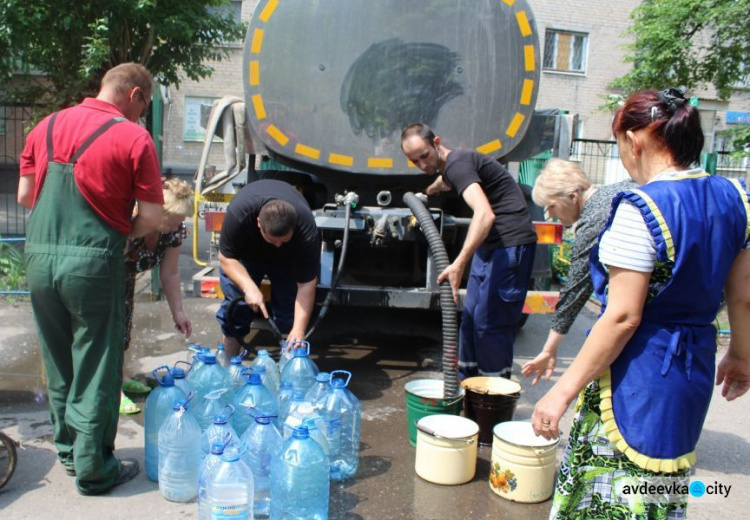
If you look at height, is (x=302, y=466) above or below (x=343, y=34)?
below

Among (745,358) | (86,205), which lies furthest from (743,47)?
(86,205)

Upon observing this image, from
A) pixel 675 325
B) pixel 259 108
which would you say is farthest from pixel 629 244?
pixel 259 108

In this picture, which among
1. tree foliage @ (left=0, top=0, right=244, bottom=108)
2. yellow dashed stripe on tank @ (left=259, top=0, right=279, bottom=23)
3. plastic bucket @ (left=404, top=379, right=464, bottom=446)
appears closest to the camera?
plastic bucket @ (left=404, top=379, right=464, bottom=446)

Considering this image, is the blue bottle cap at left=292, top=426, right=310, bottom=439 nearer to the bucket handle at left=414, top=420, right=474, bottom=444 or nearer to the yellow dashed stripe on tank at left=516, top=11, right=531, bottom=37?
the bucket handle at left=414, top=420, right=474, bottom=444

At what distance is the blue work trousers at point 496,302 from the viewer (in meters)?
3.71

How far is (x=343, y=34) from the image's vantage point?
14.4 feet

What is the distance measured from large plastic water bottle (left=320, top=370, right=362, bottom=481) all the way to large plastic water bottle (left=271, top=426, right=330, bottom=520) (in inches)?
15.9

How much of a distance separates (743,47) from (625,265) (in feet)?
33.5

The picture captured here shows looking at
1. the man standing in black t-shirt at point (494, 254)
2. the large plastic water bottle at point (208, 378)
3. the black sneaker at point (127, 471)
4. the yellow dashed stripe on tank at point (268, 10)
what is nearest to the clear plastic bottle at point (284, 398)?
the large plastic water bottle at point (208, 378)

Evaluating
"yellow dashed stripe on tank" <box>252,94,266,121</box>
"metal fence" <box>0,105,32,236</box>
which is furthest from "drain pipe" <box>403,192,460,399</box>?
"metal fence" <box>0,105,32,236</box>

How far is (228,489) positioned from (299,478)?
278 millimetres

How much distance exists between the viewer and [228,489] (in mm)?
2430

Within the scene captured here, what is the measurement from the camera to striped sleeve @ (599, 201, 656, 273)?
1631 mm

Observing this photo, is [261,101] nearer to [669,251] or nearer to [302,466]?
[302,466]
